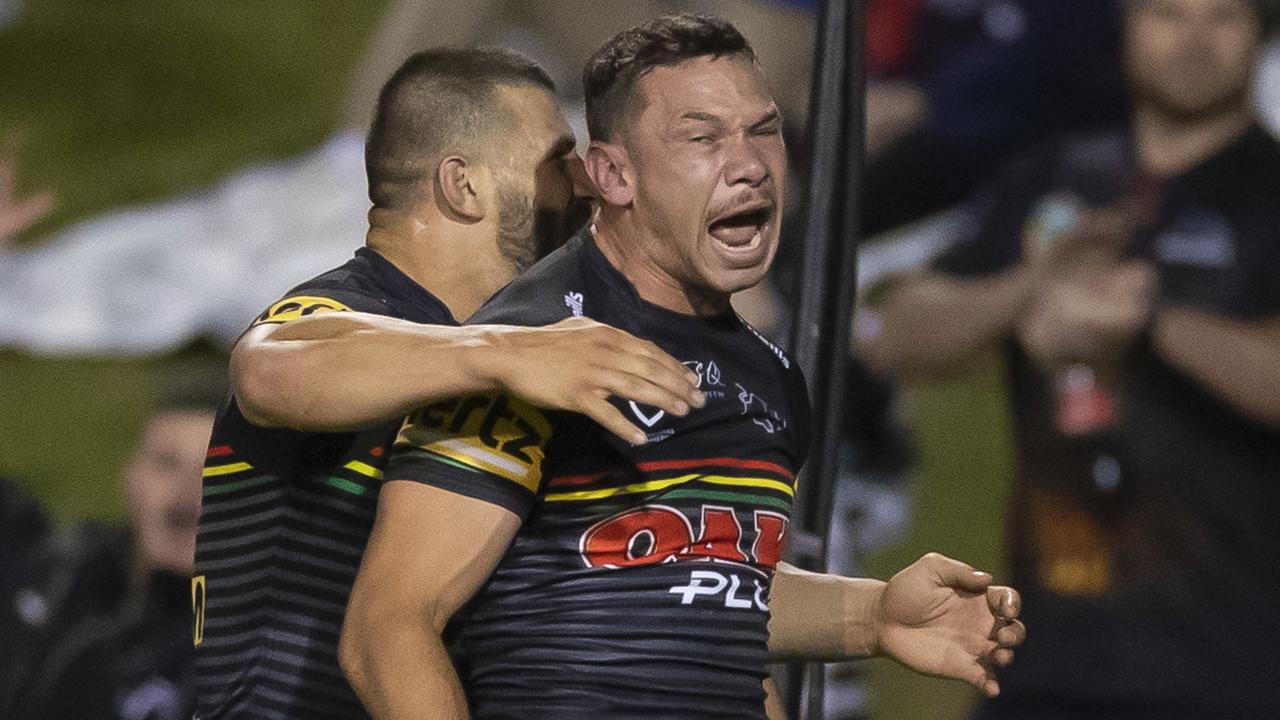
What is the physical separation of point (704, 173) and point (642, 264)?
0.45ft

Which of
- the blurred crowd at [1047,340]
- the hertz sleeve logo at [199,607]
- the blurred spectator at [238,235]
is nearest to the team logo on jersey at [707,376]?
the hertz sleeve logo at [199,607]

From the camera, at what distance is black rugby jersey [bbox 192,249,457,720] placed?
8.00 feet

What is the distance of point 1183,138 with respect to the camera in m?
4.61

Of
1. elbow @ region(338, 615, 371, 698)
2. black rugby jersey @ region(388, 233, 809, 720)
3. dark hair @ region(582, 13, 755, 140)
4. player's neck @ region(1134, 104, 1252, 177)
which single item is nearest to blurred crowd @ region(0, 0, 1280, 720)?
player's neck @ region(1134, 104, 1252, 177)

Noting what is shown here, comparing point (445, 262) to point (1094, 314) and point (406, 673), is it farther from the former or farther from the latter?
point (1094, 314)

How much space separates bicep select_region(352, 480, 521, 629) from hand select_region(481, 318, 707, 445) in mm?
168

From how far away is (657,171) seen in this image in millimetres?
2297

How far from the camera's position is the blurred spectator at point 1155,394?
436 centimetres

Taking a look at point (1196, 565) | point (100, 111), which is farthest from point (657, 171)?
point (100, 111)

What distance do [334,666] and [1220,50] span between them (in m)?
2.99

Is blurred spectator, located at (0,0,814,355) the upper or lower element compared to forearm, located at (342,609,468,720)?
upper

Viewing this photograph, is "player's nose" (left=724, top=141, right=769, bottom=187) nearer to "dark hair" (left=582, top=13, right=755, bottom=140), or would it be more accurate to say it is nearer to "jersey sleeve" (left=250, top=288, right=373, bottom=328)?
"dark hair" (left=582, top=13, right=755, bottom=140)

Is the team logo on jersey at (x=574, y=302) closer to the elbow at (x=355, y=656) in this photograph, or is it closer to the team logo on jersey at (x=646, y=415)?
the team logo on jersey at (x=646, y=415)

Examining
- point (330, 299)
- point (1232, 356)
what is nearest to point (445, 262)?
point (330, 299)
